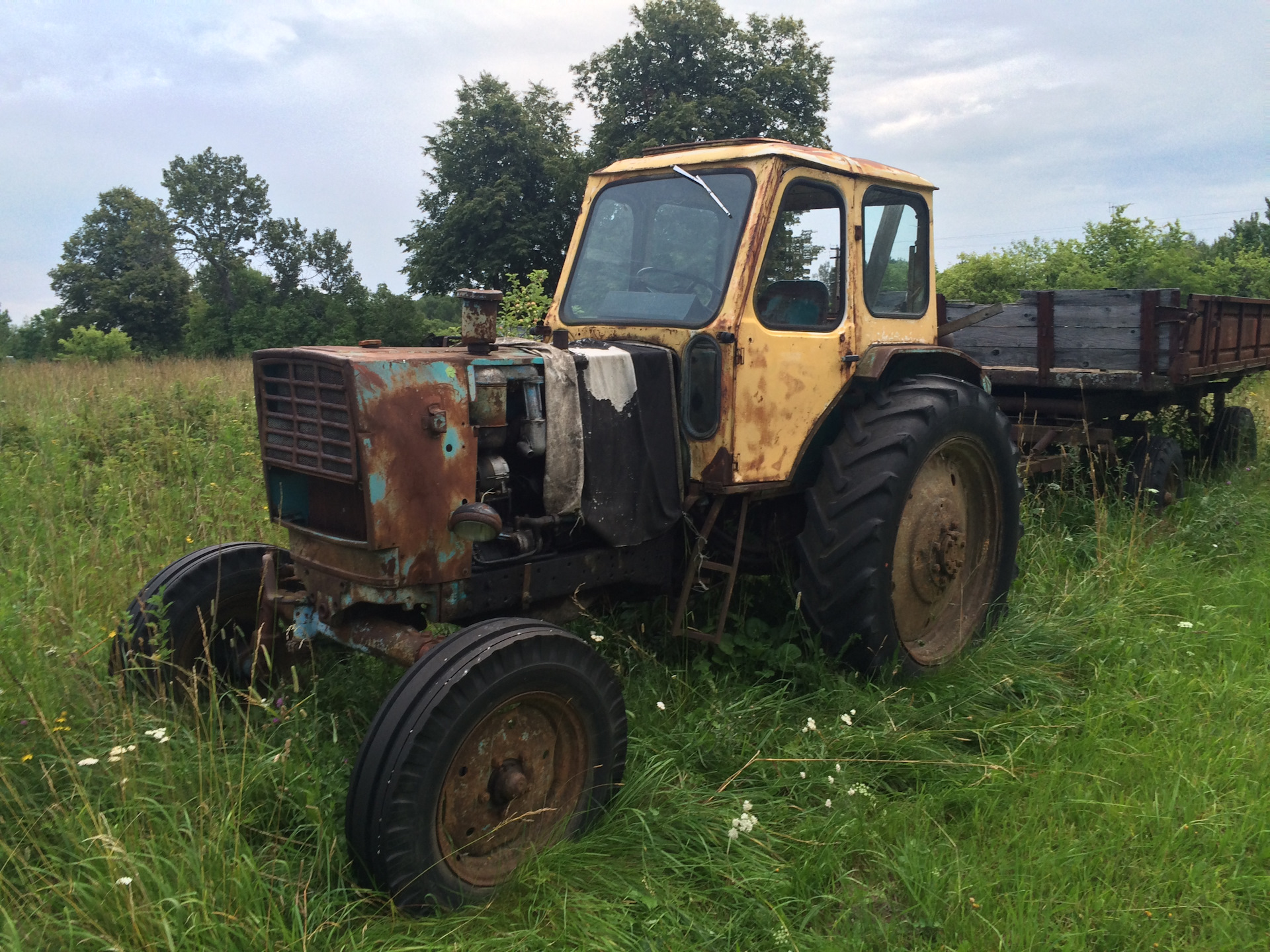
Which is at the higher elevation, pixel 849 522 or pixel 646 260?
pixel 646 260

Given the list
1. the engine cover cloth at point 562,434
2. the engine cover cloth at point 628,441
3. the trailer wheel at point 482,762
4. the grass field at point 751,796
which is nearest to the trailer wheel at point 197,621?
the grass field at point 751,796

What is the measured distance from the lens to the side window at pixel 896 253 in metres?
4.15

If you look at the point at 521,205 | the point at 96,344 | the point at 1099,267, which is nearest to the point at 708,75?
the point at 521,205

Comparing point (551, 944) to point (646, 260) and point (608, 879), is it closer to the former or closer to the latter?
point (608, 879)

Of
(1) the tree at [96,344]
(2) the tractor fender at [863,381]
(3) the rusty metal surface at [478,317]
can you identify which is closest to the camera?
(3) the rusty metal surface at [478,317]

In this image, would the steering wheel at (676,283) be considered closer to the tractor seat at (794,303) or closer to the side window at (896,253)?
the tractor seat at (794,303)

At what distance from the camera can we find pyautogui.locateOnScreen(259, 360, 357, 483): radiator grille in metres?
2.85

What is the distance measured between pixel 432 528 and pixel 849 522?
172 centimetres

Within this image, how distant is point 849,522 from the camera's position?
12.0 ft

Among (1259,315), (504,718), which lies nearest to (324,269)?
(1259,315)

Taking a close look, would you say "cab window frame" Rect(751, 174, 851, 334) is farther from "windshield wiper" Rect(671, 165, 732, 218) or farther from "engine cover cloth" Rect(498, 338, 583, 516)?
"engine cover cloth" Rect(498, 338, 583, 516)

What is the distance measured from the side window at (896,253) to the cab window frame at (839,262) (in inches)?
6.5

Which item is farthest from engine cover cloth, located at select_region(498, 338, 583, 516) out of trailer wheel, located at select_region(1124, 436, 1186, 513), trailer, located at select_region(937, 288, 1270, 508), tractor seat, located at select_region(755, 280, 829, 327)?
trailer wheel, located at select_region(1124, 436, 1186, 513)

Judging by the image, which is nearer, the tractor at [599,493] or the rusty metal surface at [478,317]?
the tractor at [599,493]
